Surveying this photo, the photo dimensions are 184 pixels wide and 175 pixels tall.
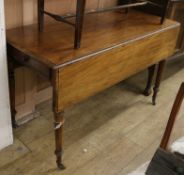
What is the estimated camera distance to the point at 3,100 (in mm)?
1490

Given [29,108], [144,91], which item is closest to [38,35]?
[29,108]

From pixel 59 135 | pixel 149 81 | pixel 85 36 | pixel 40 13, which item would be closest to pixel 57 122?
pixel 59 135

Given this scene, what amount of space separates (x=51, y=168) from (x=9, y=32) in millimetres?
802

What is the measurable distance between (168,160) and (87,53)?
25.0 inches

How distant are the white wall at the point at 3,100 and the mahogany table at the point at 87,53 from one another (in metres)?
0.07

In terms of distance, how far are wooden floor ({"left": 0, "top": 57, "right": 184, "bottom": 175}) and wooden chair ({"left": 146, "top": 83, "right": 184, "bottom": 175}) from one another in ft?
1.21

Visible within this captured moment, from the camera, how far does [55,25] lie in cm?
166

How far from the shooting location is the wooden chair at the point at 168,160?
3.03 ft

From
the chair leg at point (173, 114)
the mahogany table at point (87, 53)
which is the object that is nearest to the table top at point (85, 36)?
the mahogany table at point (87, 53)

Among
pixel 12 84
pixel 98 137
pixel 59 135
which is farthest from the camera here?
pixel 98 137

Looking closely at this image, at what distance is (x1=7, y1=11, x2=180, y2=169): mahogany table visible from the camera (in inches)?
50.1

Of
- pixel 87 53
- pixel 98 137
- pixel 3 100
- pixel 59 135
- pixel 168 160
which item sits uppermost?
pixel 87 53

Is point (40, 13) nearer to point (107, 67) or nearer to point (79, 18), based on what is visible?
point (79, 18)

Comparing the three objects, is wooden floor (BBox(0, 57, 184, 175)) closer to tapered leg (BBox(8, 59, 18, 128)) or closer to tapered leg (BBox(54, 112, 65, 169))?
tapered leg (BBox(54, 112, 65, 169))
